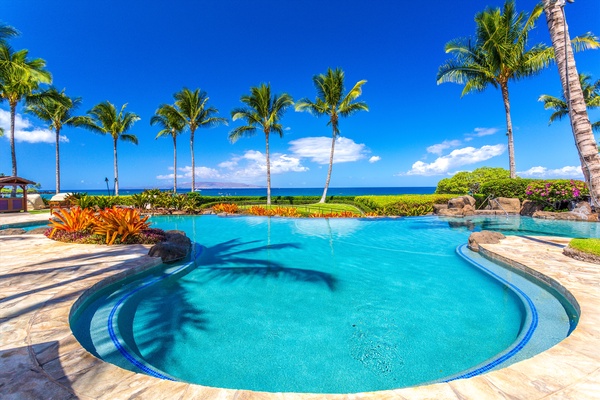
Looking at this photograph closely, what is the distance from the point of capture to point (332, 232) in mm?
13641

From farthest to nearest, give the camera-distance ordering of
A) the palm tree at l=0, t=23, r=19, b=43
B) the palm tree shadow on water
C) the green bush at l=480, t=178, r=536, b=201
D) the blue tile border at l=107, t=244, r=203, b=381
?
the green bush at l=480, t=178, r=536, b=201
the palm tree at l=0, t=23, r=19, b=43
the palm tree shadow on water
the blue tile border at l=107, t=244, r=203, b=381

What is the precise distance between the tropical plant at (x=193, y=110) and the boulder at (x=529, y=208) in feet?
92.7

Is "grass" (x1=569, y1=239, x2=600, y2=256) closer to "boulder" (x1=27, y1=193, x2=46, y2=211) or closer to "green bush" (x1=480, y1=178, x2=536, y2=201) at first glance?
"green bush" (x1=480, y1=178, x2=536, y2=201)

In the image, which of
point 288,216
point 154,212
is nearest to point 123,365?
point 288,216

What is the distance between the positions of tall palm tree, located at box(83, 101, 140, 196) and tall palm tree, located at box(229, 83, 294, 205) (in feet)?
52.8

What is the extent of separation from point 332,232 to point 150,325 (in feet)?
33.0

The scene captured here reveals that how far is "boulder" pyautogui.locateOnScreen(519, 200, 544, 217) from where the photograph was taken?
1811cm

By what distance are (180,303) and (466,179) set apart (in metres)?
37.0

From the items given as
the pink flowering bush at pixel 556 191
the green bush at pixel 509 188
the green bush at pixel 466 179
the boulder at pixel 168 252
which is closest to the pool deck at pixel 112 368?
the boulder at pixel 168 252

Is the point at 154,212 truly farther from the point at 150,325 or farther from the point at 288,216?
the point at 150,325

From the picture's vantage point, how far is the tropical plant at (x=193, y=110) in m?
28.3

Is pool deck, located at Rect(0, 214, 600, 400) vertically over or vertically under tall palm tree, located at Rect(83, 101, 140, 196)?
under

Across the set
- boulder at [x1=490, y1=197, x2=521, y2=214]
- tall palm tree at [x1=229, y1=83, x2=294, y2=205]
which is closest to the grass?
boulder at [x1=490, y1=197, x2=521, y2=214]

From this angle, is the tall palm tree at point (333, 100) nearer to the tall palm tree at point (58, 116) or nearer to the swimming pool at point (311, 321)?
the swimming pool at point (311, 321)
